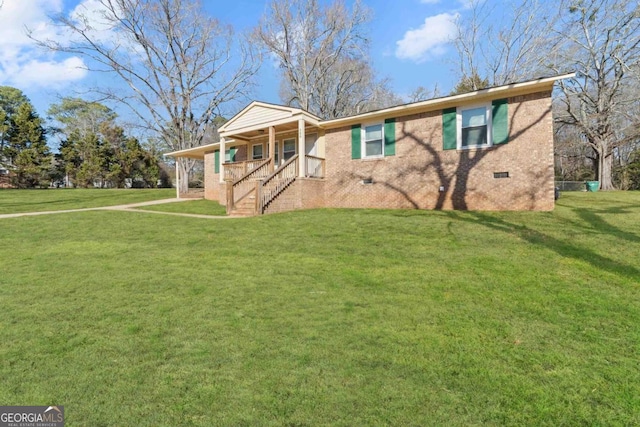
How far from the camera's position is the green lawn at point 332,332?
1.99 m

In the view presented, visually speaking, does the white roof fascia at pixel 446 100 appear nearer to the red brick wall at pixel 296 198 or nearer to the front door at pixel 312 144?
the front door at pixel 312 144

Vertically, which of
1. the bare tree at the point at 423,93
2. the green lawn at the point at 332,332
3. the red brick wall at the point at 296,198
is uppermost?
the bare tree at the point at 423,93

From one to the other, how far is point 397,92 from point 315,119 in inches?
850

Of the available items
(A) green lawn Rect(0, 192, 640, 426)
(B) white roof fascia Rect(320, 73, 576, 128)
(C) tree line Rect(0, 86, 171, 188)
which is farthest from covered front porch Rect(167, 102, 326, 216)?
(C) tree line Rect(0, 86, 171, 188)

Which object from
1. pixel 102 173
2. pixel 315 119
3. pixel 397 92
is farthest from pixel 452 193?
pixel 102 173

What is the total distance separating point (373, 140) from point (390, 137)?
764mm

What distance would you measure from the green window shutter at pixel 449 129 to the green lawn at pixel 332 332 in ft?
16.7

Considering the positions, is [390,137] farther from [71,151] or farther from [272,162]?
[71,151]

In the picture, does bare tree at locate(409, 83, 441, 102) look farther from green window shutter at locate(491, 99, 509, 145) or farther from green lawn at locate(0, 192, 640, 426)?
green lawn at locate(0, 192, 640, 426)

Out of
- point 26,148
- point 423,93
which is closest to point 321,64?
point 423,93

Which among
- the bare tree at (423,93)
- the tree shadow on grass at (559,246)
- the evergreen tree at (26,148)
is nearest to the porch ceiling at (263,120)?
the tree shadow on grass at (559,246)

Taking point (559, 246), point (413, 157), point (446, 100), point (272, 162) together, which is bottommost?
point (559, 246)

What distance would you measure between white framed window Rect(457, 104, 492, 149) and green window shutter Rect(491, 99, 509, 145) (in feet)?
0.48

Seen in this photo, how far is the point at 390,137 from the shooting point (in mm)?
11898
